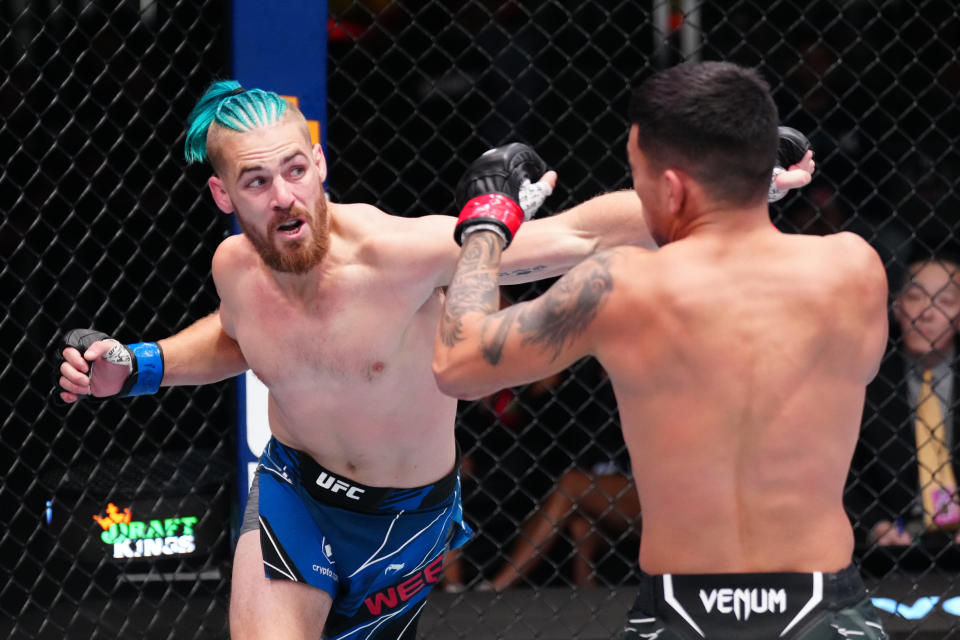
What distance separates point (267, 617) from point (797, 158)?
3.92ft

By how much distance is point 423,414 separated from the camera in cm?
213

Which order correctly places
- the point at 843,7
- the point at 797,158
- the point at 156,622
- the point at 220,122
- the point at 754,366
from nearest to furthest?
the point at 754,366 < the point at 797,158 < the point at 220,122 < the point at 156,622 < the point at 843,7

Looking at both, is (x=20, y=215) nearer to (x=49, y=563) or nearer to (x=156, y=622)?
(x=49, y=563)

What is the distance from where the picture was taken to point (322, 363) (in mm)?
2078

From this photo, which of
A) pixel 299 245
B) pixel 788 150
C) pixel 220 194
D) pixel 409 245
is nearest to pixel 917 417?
pixel 788 150

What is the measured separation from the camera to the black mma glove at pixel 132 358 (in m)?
2.17

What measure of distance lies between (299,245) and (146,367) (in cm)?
41

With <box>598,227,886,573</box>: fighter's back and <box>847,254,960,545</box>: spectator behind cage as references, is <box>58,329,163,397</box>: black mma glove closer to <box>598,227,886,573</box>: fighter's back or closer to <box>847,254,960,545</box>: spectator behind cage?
<box>598,227,886,573</box>: fighter's back

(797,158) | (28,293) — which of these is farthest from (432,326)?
(28,293)

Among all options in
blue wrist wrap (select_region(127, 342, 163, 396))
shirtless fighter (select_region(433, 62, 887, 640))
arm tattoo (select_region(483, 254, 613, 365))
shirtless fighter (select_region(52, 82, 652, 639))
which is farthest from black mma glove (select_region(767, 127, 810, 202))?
blue wrist wrap (select_region(127, 342, 163, 396))

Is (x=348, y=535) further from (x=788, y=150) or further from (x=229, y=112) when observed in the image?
(x=788, y=150)

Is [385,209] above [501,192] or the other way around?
the other way around

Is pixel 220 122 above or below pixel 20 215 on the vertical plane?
above

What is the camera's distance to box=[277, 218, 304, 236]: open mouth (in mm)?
2025
